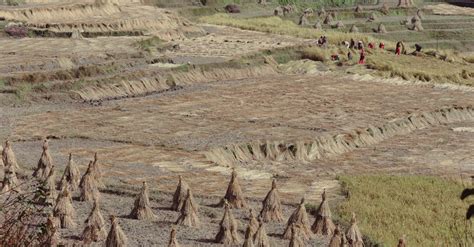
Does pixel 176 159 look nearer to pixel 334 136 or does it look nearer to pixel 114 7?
pixel 334 136

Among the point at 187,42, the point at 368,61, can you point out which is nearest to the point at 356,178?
the point at 368,61

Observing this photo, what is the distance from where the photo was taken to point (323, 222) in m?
14.6

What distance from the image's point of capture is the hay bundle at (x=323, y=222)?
14578mm

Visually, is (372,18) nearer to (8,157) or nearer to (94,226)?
(8,157)

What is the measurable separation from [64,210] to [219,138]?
25.4ft

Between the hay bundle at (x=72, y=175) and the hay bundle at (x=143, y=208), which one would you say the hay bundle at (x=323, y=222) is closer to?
the hay bundle at (x=143, y=208)

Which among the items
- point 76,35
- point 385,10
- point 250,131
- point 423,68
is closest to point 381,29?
→ point 385,10

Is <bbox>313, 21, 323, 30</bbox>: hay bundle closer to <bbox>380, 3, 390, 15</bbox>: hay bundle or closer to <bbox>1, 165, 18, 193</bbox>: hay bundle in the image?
<bbox>380, 3, 390, 15</bbox>: hay bundle

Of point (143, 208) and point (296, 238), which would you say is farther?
point (143, 208)

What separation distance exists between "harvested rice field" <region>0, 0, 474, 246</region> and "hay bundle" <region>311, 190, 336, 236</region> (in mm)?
25

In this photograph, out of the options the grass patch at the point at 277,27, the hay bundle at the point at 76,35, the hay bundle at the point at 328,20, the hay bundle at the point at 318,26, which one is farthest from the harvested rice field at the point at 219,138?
the hay bundle at the point at 328,20

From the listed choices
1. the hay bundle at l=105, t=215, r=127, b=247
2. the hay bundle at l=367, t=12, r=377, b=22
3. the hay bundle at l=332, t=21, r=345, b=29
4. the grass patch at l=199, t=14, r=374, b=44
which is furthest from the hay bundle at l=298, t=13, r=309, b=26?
the hay bundle at l=105, t=215, r=127, b=247

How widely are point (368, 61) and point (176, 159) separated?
17547mm

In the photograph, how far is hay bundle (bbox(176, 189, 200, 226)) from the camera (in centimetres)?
1468
